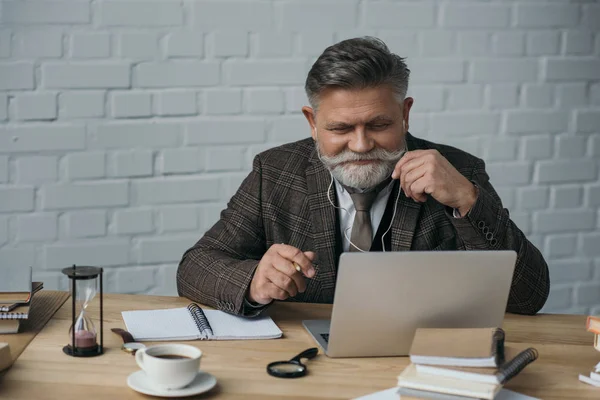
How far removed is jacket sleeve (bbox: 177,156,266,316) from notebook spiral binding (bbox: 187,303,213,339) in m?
0.06

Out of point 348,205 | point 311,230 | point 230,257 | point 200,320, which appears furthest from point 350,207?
point 200,320

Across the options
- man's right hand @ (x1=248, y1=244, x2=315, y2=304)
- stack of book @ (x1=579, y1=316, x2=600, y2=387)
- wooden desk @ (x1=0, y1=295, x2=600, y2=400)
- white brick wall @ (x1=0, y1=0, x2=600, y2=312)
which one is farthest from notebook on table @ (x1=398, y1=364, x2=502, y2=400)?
white brick wall @ (x1=0, y1=0, x2=600, y2=312)

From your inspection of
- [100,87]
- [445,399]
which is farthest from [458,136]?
[445,399]

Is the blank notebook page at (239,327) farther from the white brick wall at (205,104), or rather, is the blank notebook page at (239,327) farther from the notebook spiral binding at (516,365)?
the white brick wall at (205,104)

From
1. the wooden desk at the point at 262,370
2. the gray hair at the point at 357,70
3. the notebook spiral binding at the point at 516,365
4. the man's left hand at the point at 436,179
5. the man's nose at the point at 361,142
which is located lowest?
the wooden desk at the point at 262,370

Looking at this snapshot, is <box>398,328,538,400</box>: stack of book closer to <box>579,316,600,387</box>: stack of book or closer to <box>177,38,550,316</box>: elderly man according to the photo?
<box>579,316,600,387</box>: stack of book

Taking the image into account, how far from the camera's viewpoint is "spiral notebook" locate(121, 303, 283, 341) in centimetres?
164

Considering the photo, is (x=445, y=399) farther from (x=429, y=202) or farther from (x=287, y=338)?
(x=429, y=202)

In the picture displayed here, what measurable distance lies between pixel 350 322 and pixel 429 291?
15 centimetres

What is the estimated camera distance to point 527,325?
182cm

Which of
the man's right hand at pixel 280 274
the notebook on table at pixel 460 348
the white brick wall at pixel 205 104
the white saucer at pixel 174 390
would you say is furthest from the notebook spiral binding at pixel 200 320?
the white brick wall at pixel 205 104

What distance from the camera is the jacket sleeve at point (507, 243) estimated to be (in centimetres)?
189

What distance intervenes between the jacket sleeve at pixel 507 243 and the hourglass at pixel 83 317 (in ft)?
2.80

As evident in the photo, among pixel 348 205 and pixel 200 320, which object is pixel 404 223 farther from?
pixel 200 320
